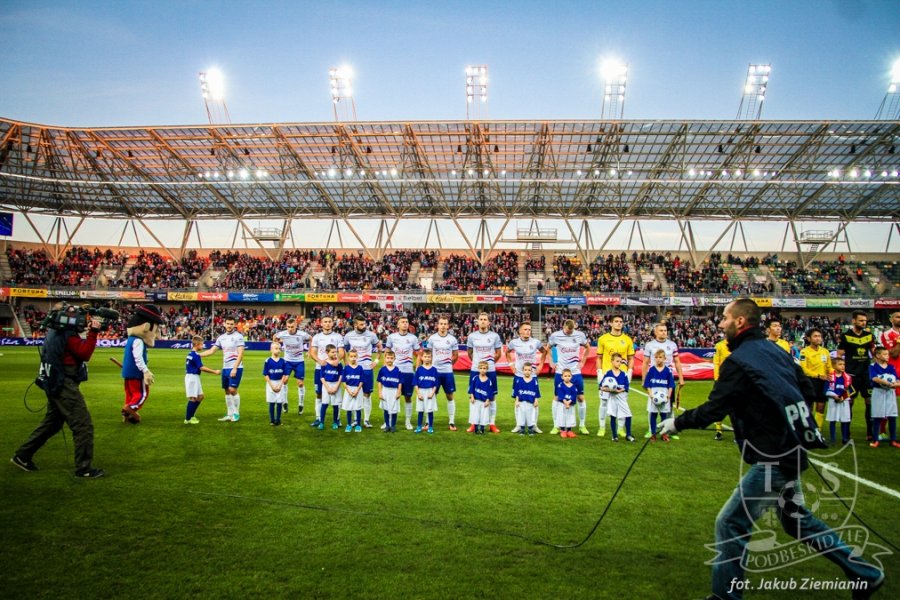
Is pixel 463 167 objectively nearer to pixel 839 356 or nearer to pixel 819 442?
pixel 839 356

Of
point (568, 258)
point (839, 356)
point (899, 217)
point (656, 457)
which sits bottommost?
point (656, 457)

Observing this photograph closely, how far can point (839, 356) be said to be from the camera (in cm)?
1016

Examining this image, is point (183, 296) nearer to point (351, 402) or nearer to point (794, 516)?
point (351, 402)

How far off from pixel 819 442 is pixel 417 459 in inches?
220

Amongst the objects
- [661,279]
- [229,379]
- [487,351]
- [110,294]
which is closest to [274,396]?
[229,379]

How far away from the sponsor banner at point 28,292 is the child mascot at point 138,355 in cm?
4070

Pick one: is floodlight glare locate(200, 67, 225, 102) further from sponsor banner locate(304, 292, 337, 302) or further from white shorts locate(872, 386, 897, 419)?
white shorts locate(872, 386, 897, 419)

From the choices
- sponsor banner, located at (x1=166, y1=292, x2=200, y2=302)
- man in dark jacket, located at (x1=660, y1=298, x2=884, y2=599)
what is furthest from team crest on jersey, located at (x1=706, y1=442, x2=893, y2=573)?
sponsor banner, located at (x1=166, y1=292, x2=200, y2=302)

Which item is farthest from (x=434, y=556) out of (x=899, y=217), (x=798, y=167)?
(x=899, y=217)

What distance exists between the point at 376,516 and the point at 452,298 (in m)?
33.8

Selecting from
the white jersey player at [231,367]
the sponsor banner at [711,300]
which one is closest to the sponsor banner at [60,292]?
the white jersey player at [231,367]

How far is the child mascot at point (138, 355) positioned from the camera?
877 centimetres

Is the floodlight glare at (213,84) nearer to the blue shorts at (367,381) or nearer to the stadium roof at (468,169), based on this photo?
the stadium roof at (468,169)

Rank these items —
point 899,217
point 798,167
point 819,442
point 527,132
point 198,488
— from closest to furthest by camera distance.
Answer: point 819,442, point 198,488, point 527,132, point 798,167, point 899,217
